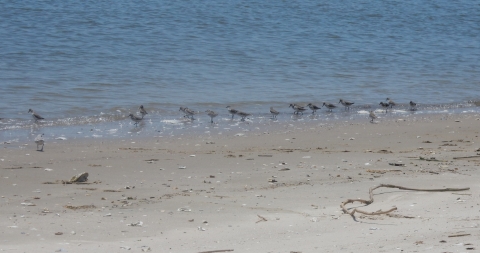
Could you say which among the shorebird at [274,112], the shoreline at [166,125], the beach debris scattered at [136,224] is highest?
the beach debris scattered at [136,224]

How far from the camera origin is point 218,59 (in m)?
21.1

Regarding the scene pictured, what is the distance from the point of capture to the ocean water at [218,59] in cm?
1562

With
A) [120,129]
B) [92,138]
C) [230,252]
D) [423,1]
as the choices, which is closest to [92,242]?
[230,252]

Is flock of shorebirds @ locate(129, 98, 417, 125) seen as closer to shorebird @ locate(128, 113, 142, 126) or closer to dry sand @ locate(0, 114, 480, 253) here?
shorebird @ locate(128, 113, 142, 126)

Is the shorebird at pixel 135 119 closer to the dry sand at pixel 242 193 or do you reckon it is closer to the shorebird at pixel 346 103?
the dry sand at pixel 242 193

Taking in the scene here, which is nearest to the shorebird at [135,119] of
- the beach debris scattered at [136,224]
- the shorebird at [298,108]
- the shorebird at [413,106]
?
the shorebird at [298,108]

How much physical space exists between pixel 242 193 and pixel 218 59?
13.2m

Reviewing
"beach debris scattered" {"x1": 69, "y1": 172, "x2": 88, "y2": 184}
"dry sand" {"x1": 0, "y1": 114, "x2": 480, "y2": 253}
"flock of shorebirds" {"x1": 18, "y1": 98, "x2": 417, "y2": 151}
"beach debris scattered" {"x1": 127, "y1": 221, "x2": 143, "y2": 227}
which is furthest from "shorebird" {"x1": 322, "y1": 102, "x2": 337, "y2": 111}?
"beach debris scattered" {"x1": 127, "y1": 221, "x2": 143, "y2": 227}

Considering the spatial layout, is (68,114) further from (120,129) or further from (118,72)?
(118,72)

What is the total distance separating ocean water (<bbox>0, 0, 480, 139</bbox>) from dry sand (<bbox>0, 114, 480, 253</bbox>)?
7.99 ft

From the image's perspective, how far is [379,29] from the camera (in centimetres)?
2880

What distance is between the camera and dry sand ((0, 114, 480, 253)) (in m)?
6.25

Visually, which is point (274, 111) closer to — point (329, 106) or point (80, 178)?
point (329, 106)

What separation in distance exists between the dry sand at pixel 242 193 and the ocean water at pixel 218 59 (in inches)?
95.9
